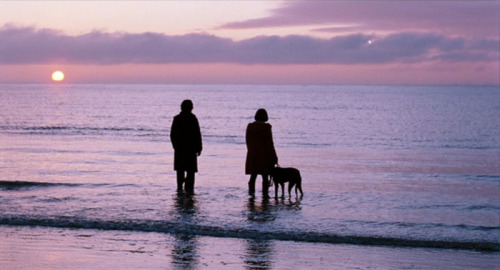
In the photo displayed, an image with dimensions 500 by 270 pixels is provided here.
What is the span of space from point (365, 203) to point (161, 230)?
5407mm

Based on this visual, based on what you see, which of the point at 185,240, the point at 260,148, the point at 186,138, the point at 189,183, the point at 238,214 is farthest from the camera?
the point at 189,183

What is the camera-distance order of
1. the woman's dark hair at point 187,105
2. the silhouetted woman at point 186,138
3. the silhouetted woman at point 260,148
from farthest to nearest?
the silhouetted woman at point 260,148
the silhouetted woman at point 186,138
the woman's dark hair at point 187,105

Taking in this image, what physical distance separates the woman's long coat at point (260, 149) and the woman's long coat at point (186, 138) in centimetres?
107

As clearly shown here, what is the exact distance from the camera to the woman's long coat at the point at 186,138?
504 inches

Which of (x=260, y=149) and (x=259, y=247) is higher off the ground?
(x=260, y=149)

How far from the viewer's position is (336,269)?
24.9 ft

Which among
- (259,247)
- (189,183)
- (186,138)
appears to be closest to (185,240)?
(259,247)

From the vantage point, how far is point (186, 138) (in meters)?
12.9

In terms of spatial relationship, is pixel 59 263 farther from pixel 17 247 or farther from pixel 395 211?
pixel 395 211

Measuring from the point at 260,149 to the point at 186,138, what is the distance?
1534 mm

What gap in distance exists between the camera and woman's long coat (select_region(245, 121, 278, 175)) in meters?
13.0

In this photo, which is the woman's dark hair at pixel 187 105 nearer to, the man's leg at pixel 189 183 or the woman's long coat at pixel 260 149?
the woman's long coat at pixel 260 149

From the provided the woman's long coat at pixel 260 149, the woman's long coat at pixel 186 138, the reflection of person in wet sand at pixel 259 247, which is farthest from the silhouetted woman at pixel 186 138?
the reflection of person in wet sand at pixel 259 247

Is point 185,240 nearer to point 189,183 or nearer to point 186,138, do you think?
point 186,138
